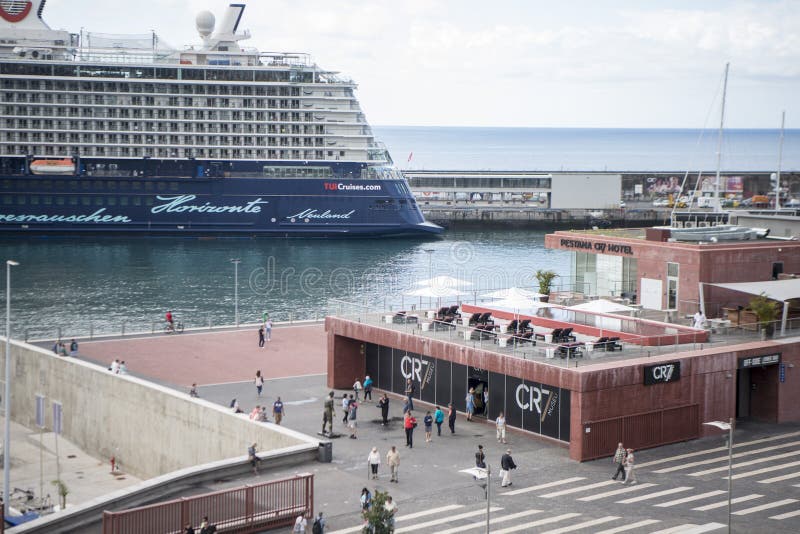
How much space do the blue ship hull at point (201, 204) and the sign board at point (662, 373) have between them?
75.5 metres

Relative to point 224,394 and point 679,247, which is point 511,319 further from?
point 224,394

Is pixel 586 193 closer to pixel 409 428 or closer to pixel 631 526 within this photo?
pixel 409 428

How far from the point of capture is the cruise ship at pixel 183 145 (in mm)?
103250

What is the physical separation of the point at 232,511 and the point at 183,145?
86057mm

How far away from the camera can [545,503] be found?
80.0 ft

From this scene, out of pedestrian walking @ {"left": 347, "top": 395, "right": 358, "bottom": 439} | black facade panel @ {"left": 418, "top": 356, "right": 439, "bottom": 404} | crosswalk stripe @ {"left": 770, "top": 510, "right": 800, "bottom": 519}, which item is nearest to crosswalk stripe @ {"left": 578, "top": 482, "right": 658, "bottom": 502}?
crosswalk stripe @ {"left": 770, "top": 510, "right": 800, "bottom": 519}

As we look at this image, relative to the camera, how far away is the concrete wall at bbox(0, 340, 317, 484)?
31.1m

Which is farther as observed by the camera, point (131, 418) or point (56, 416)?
point (56, 416)

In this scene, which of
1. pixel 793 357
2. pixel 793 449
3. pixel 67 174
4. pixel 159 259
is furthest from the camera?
pixel 67 174

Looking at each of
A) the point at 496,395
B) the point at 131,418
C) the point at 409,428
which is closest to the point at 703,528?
the point at 409,428

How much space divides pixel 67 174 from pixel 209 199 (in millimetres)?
13341

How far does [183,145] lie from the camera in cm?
10550

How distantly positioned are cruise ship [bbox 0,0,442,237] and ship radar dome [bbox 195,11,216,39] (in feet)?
1.13

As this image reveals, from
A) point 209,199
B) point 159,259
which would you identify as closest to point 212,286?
point 159,259
